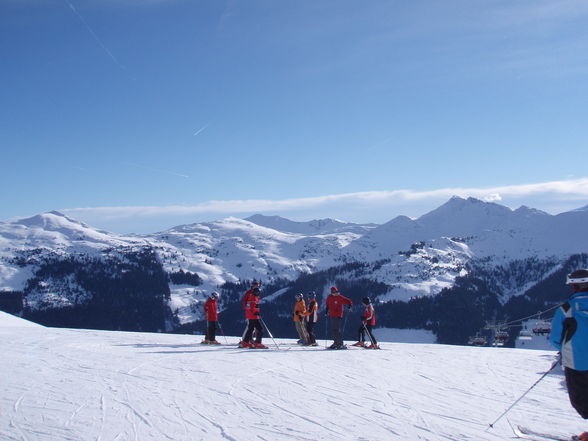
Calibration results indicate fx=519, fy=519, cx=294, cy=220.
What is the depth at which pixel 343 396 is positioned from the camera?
9.68 m

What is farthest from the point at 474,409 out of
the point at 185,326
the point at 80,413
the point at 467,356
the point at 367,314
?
the point at 185,326

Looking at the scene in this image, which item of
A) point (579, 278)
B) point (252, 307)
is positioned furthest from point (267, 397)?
point (252, 307)

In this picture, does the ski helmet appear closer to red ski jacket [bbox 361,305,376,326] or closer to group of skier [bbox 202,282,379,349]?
group of skier [bbox 202,282,379,349]

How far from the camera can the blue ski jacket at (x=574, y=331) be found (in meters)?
5.83

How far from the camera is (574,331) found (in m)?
5.91

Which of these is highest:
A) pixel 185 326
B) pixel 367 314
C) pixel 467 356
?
pixel 367 314

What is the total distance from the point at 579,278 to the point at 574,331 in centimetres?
62

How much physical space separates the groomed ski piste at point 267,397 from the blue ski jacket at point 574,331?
5.83ft

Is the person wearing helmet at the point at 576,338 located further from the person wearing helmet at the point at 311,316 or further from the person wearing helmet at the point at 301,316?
the person wearing helmet at the point at 311,316

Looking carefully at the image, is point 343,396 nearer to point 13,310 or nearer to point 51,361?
point 51,361

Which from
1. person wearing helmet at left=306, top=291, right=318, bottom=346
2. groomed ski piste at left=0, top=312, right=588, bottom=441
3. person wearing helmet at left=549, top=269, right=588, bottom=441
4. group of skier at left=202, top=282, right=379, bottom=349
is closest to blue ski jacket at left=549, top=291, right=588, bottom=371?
person wearing helmet at left=549, top=269, right=588, bottom=441

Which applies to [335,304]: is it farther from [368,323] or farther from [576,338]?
[576,338]

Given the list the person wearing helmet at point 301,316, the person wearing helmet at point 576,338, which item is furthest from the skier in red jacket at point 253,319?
the person wearing helmet at point 576,338

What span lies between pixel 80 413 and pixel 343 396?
14.9 ft
